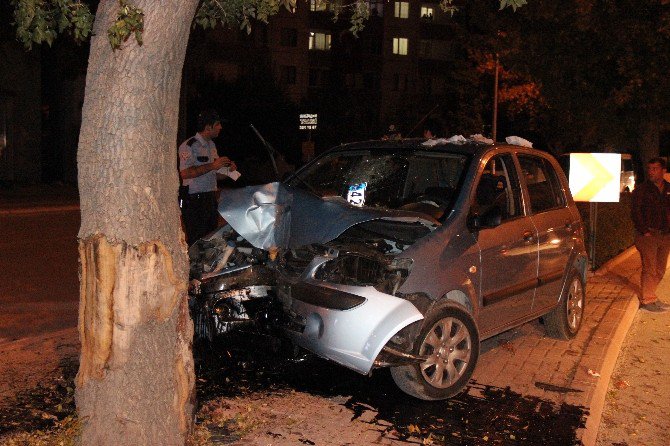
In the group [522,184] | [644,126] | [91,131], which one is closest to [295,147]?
[644,126]

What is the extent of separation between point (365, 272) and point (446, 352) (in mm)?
823

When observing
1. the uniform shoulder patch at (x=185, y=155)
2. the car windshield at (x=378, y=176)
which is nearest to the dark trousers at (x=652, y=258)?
the car windshield at (x=378, y=176)

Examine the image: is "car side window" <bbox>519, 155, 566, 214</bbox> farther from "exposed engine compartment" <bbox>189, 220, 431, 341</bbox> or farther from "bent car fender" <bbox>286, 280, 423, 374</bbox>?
"bent car fender" <bbox>286, 280, 423, 374</bbox>

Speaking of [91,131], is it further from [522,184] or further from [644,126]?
[644,126]

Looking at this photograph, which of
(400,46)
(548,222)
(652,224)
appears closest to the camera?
(548,222)

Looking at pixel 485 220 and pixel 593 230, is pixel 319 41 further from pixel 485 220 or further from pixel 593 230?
pixel 485 220

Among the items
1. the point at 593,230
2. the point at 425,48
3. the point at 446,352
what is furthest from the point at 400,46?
the point at 446,352

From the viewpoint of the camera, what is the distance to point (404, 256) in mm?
5934

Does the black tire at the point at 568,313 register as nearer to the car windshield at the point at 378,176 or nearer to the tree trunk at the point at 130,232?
the car windshield at the point at 378,176

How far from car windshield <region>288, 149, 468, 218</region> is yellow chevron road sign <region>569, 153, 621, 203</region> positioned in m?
4.60

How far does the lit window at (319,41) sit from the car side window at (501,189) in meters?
54.7

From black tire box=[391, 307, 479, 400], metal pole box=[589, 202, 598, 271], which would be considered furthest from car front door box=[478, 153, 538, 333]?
metal pole box=[589, 202, 598, 271]

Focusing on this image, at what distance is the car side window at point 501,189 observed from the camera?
7.11 m

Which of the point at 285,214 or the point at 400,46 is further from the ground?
the point at 400,46
